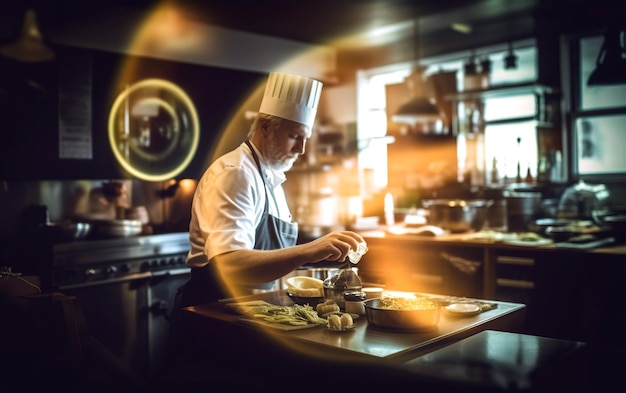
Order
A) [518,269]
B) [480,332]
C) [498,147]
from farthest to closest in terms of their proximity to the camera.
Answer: [498,147] → [518,269] → [480,332]

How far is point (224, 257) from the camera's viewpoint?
2.29 metres

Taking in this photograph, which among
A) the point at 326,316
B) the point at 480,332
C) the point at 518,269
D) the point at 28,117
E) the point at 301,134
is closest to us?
the point at 480,332

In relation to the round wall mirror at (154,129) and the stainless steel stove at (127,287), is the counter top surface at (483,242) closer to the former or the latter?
the stainless steel stove at (127,287)

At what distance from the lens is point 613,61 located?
386 cm

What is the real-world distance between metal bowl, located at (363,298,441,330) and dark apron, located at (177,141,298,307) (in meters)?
0.88

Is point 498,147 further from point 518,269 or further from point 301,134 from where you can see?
point 301,134

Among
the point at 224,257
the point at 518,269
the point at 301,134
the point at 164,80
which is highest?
the point at 164,80

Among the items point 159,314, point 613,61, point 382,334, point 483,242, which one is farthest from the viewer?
point 159,314


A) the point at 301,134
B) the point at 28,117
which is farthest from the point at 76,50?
the point at 301,134

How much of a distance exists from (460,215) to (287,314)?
9.57 ft

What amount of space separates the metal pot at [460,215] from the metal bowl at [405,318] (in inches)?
113

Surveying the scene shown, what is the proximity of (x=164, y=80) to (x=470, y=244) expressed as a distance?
306cm

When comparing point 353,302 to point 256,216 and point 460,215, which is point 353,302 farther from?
point 460,215

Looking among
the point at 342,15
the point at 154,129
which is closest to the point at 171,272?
the point at 154,129
